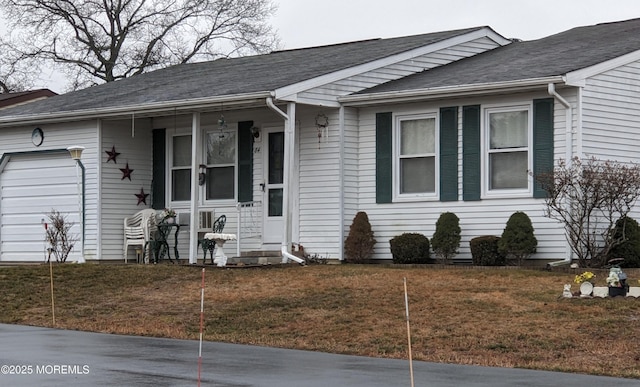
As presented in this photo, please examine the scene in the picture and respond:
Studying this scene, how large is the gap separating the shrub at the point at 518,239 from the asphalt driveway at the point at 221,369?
705cm

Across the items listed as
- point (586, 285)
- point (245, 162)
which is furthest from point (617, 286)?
point (245, 162)

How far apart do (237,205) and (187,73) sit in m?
5.81

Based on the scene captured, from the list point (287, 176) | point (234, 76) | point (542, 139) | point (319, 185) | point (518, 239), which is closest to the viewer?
point (518, 239)

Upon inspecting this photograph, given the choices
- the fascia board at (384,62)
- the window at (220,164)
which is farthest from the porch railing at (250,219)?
the fascia board at (384,62)

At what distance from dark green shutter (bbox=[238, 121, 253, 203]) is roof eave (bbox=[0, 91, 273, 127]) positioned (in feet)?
5.26

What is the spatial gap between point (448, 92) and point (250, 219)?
206 inches

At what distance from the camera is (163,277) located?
20922mm

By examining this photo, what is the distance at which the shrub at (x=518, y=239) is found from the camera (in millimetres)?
20484

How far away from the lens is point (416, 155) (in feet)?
73.6

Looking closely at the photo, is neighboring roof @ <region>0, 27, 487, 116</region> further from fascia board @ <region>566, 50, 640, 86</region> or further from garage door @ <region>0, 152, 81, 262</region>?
fascia board @ <region>566, 50, 640, 86</region>

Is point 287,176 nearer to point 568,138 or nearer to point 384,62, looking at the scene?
point 384,62

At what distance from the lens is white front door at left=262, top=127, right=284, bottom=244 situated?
24078 mm

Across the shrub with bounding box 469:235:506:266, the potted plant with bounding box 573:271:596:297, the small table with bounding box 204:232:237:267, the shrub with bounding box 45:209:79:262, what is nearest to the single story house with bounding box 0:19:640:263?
the shrub with bounding box 45:209:79:262

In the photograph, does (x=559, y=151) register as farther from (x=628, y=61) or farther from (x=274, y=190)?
(x=274, y=190)
